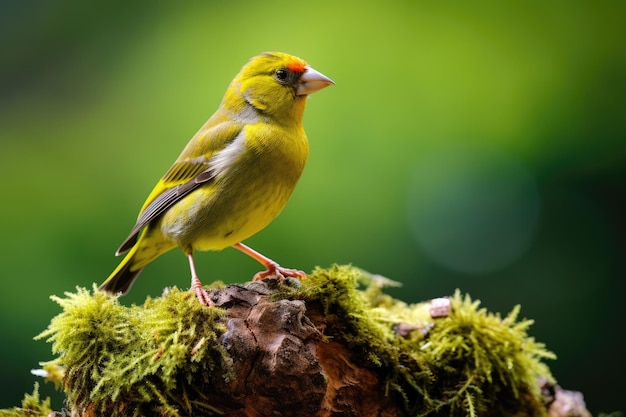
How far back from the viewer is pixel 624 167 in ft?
15.9

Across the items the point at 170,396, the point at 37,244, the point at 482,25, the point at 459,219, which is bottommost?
the point at 37,244

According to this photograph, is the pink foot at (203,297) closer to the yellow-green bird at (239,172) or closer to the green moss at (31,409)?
the yellow-green bird at (239,172)

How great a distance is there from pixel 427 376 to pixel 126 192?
2750 millimetres

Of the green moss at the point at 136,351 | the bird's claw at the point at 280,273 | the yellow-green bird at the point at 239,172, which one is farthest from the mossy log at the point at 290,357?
the yellow-green bird at the point at 239,172

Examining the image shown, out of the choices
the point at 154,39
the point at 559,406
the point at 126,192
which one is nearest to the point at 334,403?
the point at 559,406

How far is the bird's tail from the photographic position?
345 centimetres

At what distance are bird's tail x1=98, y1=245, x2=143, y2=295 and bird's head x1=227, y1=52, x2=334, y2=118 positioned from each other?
1066 mm

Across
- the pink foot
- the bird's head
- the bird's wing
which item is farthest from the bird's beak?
the pink foot

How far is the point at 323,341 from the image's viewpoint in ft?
8.35

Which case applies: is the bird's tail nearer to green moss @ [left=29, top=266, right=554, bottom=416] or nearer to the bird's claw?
green moss @ [left=29, top=266, right=554, bottom=416]

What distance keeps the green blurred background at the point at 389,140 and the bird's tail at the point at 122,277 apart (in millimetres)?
906

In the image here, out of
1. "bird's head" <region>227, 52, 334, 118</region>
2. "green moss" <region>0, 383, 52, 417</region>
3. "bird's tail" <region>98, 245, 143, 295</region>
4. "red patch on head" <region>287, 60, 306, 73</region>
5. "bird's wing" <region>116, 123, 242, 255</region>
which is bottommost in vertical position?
"green moss" <region>0, 383, 52, 417</region>

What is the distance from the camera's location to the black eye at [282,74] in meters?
3.25

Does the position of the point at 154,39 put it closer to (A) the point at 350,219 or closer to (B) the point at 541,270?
(A) the point at 350,219
